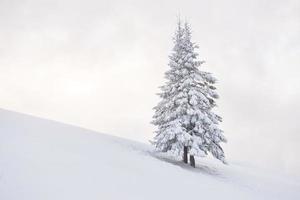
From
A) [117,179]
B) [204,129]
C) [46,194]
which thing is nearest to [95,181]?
[117,179]

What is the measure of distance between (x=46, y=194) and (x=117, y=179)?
12.0 ft

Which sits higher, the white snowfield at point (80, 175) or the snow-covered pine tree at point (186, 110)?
the snow-covered pine tree at point (186, 110)

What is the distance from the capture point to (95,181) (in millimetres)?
11242

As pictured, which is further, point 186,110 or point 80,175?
point 186,110

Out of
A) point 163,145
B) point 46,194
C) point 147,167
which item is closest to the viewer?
point 46,194

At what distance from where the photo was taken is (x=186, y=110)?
22.4 metres

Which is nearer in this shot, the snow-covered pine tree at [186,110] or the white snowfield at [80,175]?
the white snowfield at [80,175]

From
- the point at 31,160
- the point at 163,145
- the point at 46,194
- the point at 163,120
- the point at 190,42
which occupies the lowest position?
the point at 46,194

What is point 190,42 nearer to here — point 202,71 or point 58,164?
point 202,71

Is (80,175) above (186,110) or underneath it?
underneath

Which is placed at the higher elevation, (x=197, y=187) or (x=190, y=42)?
(x=190, y=42)

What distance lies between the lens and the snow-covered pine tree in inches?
848

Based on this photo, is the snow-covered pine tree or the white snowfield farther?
the snow-covered pine tree

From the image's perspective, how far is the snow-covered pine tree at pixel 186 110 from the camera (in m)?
21.5
